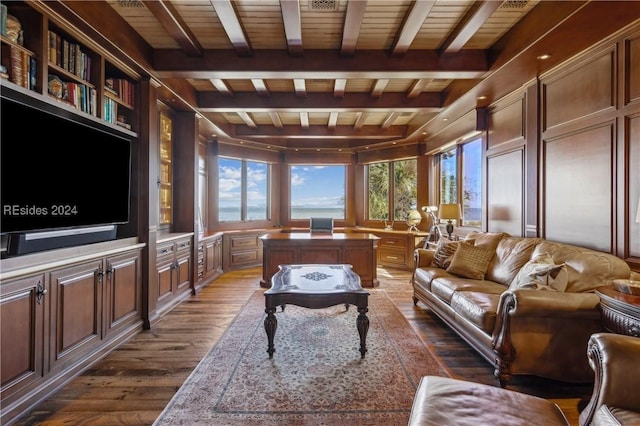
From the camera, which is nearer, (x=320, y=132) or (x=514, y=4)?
(x=514, y=4)

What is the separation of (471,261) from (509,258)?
392mm

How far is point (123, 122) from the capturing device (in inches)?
122

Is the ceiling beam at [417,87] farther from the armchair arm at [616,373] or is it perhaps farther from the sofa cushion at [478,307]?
the armchair arm at [616,373]

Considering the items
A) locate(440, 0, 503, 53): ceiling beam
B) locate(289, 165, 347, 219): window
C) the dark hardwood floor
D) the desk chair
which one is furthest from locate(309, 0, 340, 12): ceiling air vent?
locate(289, 165, 347, 219): window

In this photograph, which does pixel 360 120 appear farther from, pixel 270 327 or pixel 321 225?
pixel 270 327

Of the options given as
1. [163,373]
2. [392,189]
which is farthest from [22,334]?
[392,189]

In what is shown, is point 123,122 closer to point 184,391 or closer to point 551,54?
point 184,391

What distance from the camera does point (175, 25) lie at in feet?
8.86

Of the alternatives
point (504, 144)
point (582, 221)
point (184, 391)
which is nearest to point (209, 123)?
point (184, 391)

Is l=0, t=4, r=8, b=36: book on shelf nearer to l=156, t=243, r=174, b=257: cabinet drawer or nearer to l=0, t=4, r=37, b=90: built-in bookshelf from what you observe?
l=0, t=4, r=37, b=90: built-in bookshelf

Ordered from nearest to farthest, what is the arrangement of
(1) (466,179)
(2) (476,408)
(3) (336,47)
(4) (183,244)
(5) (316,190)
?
(2) (476,408)
(3) (336,47)
(4) (183,244)
(1) (466,179)
(5) (316,190)

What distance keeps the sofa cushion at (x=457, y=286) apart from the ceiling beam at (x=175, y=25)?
3588mm

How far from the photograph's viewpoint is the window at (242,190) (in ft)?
20.7

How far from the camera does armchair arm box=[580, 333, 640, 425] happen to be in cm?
127
